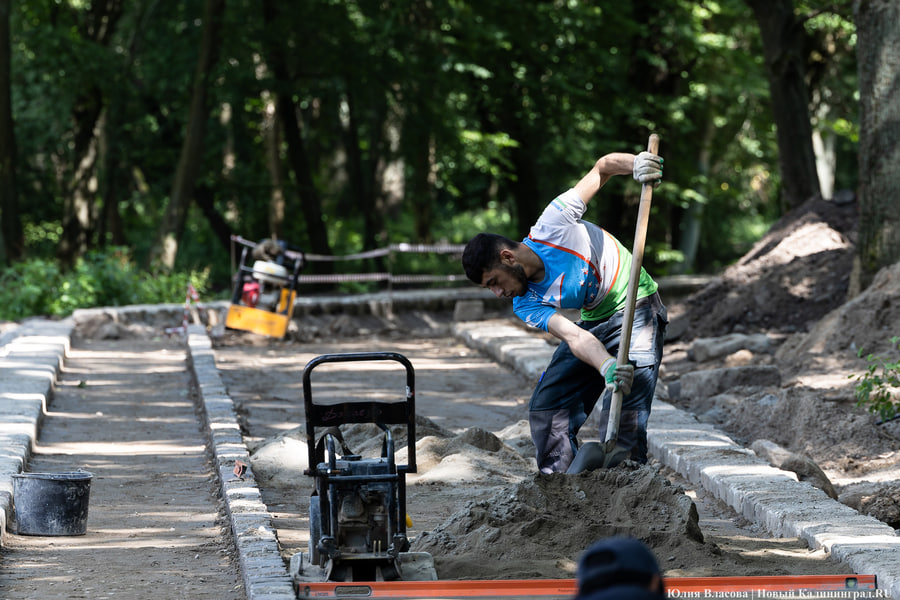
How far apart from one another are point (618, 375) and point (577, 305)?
21.5 inches

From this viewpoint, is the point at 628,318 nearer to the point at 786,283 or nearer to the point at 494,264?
the point at 494,264

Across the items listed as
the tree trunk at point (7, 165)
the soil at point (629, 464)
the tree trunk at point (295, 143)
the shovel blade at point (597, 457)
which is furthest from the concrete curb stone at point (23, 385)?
the tree trunk at point (295, 143)

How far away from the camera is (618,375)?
4.77 metres

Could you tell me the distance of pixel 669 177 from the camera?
23.1m

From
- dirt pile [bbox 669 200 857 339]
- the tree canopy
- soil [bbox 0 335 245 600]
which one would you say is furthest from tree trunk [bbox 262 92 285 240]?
soil [bbox 0 335 245 600]

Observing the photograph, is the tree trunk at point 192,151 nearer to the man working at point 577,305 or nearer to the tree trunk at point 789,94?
the tree trunk at point 789,94

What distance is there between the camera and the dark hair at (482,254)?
15.8 ft

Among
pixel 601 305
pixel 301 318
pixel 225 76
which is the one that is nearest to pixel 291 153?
pixel 225 76

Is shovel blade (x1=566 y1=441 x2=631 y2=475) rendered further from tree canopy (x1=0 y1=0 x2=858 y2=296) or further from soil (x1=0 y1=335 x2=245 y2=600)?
tree canopy (x1=0 y1=0 x2=858 y2=296)

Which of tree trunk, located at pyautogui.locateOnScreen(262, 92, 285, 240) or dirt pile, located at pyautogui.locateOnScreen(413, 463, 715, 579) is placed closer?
dirt pile, located at pyautogui.locateOnScreen(413, 463, 715, 579)

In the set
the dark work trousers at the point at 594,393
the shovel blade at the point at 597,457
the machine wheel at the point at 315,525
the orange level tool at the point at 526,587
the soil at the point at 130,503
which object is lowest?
the soil at the point at 130,503

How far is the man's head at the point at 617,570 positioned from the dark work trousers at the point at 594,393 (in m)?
3.03

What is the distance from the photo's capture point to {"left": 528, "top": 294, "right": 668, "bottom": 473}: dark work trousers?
5.16 m

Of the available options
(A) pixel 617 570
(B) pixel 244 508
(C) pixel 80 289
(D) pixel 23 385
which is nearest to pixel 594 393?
(B) pixel 244 508
